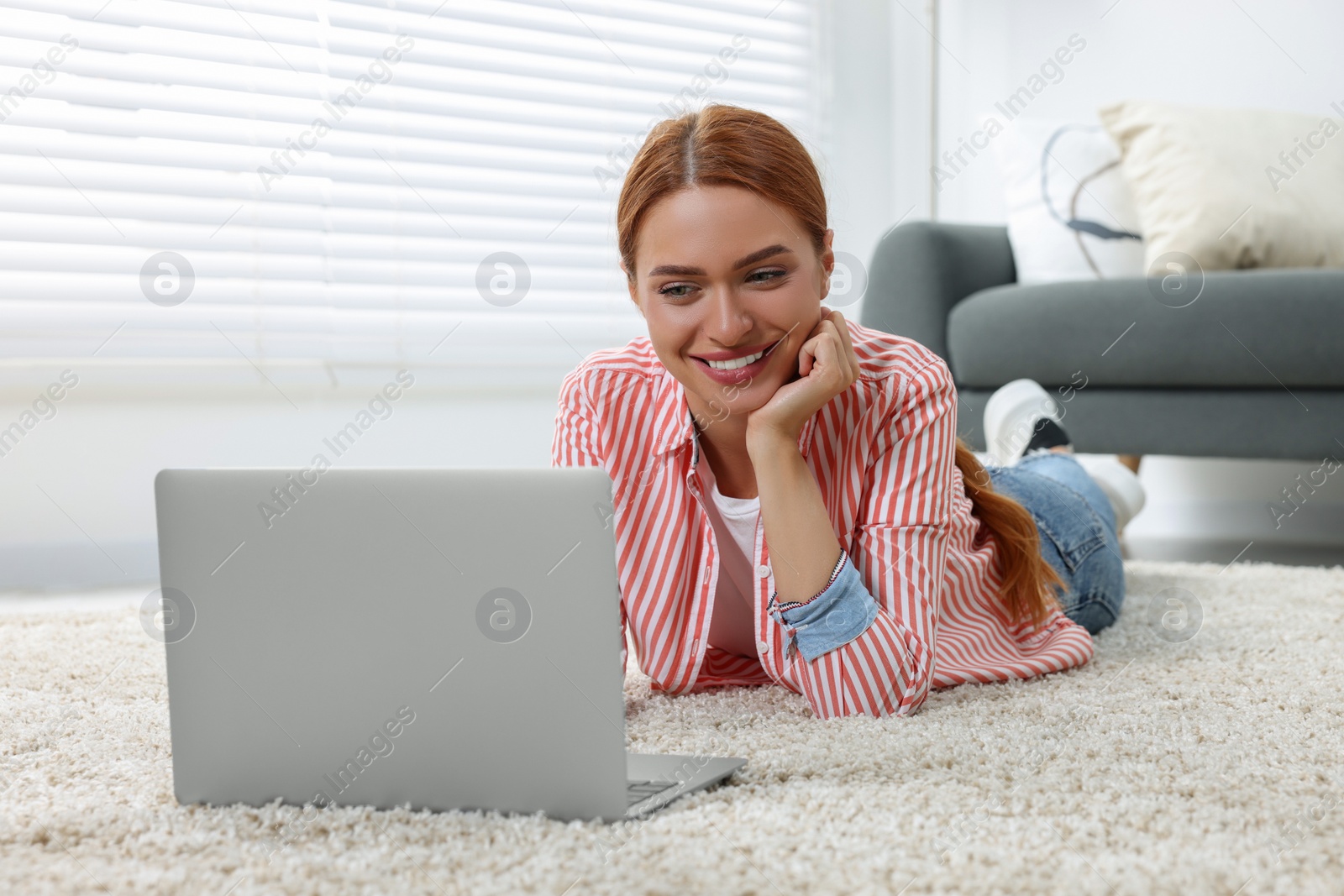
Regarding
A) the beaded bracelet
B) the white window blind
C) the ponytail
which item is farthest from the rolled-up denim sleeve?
the white window blind

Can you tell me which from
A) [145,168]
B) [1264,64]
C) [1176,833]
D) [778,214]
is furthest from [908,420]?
[1264,64]

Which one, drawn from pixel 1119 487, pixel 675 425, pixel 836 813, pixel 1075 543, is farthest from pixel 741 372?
pixel 1119 487

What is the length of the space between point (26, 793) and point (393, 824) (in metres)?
0.31

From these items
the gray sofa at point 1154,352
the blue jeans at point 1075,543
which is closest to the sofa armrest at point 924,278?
the gray sofa at point 1154,352

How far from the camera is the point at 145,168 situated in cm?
224

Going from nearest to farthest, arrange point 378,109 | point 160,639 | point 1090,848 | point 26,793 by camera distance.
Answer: point 1090,848, point 26,793, point 160,639, point 378,109

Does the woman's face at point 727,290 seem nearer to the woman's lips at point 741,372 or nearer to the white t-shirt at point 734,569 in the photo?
the woman's lips at point 741,372

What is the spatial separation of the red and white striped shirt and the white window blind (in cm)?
146

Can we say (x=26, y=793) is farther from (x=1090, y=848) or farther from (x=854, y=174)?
(x=854, y=174)

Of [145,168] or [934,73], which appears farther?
[934,73]

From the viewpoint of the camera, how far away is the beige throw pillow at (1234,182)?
6.94ft

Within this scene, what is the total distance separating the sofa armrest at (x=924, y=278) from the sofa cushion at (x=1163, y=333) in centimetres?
9

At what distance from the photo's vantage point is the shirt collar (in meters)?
1.07

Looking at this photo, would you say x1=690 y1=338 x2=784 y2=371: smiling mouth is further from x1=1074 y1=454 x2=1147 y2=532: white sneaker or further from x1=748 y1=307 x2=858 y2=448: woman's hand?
x1=1074 y1=454 x2=1147 y2=532: white sneaker
